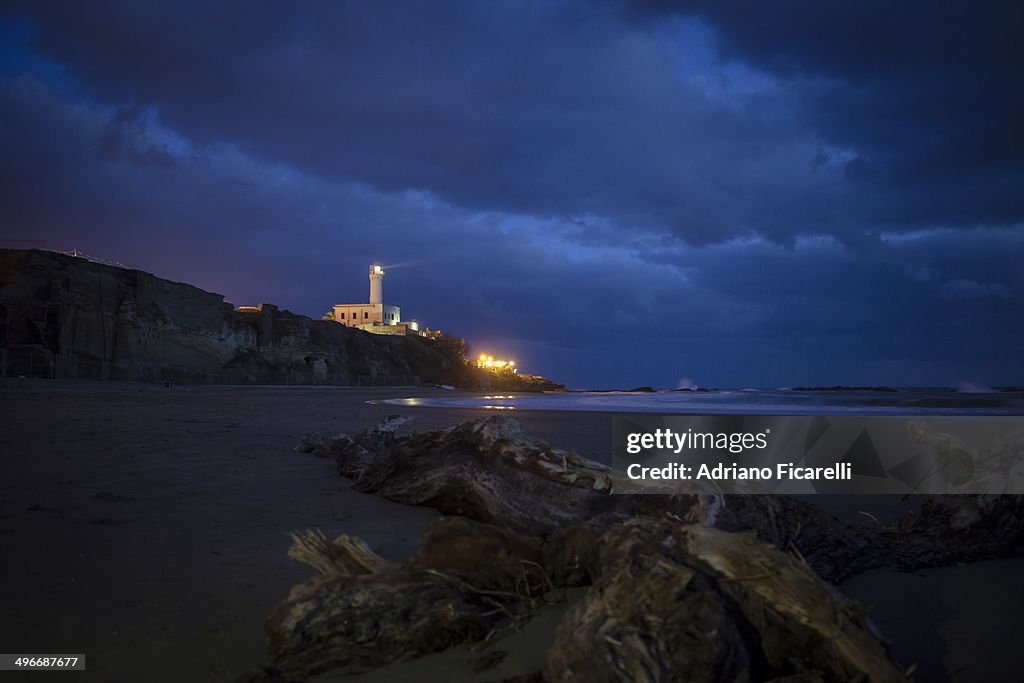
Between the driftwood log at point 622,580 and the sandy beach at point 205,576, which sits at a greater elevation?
the driftwood log at point 622,580

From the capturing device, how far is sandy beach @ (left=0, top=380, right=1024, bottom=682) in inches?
80.5

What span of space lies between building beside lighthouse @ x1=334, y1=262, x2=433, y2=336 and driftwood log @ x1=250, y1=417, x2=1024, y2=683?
3449 inches

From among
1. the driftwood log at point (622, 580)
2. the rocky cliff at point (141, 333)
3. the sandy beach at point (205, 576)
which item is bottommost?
the sandy beach at point (205, 576)

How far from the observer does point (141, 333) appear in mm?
31469

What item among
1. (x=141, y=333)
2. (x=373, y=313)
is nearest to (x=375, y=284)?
(x=373, y=313)

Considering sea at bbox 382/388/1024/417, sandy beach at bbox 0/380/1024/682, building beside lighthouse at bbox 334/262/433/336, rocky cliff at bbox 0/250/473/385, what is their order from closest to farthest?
sandy beach at bbox 0/380/1024/682 → sea at bbox 382/388/1024/417 → rocky cliff at bbox 0/250/473/385 → building beside lighthouse at bbox 334/262/433/336

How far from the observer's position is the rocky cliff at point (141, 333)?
26.4 meters

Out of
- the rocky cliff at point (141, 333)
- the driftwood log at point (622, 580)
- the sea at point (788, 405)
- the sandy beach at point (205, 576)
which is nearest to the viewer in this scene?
the driftwood log at point (622, 580)

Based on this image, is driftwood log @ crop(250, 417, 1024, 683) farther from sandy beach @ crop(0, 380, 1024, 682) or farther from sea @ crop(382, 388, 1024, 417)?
sea @ crop(382, 388, 1024, 417)

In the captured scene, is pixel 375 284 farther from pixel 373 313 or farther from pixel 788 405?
pixel 788 405

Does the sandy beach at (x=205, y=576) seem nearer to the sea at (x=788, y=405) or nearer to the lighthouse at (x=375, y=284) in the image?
the sea at (x=788, y=405)

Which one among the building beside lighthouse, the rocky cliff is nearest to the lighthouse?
the building beside lighthouse

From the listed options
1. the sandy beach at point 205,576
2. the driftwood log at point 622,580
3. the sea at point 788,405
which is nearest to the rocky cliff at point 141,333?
the sea at point 788,405

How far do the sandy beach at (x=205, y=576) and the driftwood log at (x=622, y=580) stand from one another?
0.15m
